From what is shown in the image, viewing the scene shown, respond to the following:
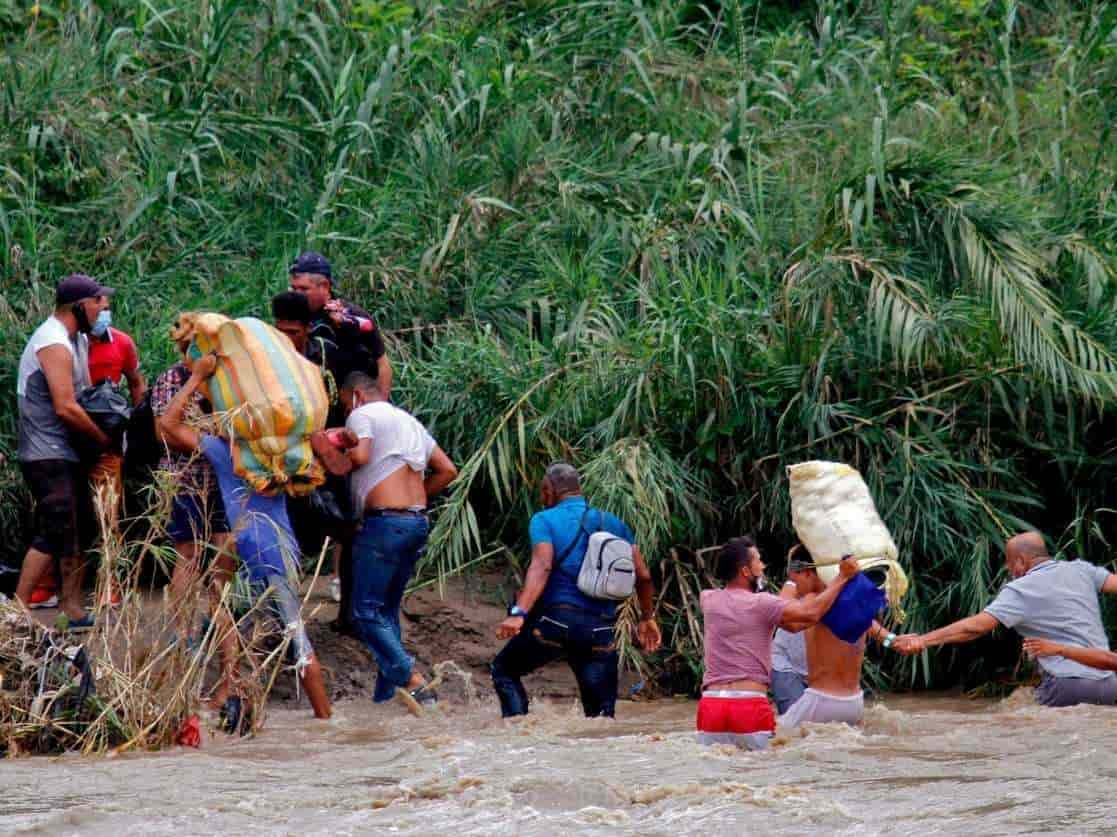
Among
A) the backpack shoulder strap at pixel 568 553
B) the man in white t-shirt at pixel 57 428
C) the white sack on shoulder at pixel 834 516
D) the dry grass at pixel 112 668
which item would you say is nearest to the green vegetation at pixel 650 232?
the man in white t-shirt at pixel 57 428

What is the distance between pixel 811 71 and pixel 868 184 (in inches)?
109

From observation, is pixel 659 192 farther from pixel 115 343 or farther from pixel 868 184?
pixel 115 343

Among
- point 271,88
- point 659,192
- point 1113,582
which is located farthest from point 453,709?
point 271,88

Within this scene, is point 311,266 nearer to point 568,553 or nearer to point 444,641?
point 568,553

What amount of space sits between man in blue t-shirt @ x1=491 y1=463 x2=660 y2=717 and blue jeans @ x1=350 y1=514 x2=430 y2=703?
502mm

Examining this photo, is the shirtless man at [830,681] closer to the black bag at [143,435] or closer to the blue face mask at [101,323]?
the black bag at [143,435]

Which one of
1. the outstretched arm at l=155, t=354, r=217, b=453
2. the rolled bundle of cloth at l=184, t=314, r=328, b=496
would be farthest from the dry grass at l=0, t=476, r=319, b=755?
the rolled bundle of cloth at l=184, t=314, r=328, b=496

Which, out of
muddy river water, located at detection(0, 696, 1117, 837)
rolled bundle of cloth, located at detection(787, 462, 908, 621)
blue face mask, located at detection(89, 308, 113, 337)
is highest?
blue face mask, located at detection(89, 308, 113, 337)

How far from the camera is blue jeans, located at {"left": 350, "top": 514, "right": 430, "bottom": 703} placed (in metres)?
8.70

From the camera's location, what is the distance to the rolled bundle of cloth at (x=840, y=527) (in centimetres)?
767

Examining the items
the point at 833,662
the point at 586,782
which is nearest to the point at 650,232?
the point at 833,662

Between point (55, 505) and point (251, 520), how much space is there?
141cm

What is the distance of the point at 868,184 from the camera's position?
1071 centimetres

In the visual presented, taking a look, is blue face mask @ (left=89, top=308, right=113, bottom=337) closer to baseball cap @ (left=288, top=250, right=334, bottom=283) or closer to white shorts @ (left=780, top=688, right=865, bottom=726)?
baseball cap @ (left=288, top=250, right=334, bottom=283)
